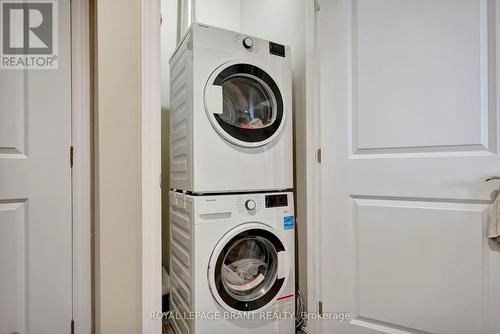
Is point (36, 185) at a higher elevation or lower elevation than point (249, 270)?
higher

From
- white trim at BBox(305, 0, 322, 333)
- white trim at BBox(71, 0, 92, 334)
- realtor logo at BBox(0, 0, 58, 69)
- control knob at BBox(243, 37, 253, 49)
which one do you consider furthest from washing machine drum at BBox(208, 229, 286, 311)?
realtor logo at BBox(0, 0, 58, 69)

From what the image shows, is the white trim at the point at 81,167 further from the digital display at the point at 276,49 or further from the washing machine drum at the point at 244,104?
the digital display at the point at 276,49

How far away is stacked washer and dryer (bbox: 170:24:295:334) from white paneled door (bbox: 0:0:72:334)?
22.0 inches

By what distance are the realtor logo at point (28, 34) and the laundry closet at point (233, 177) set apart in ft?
2.04

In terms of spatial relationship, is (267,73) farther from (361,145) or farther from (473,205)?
(473,205)

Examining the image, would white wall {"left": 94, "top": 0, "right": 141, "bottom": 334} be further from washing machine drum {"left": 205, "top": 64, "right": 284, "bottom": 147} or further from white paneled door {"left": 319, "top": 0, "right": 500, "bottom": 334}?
white paneled door {"left": 319, "top": 0, "right": 500, "bottom": 334}

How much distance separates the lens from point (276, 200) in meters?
1.47

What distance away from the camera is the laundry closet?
1289mm

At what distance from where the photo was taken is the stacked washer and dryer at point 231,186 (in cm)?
128

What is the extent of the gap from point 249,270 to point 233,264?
0.10m

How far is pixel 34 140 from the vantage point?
129cm

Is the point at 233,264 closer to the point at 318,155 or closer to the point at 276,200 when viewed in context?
the point at 276,200

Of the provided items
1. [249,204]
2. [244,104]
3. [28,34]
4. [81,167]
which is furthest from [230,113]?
[28,34]

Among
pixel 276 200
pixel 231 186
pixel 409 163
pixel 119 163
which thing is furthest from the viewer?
pixel 276 200
